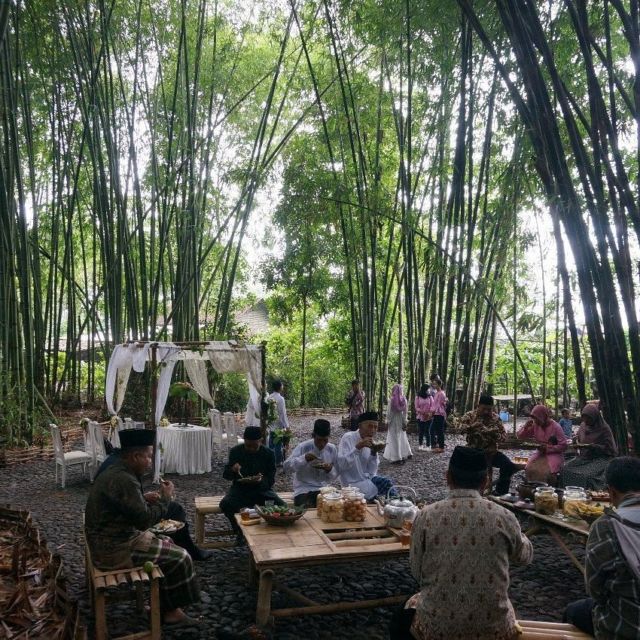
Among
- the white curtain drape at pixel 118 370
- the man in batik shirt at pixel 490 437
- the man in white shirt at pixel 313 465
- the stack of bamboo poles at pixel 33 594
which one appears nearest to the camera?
the stack of bamboo poles at pixel 33 594

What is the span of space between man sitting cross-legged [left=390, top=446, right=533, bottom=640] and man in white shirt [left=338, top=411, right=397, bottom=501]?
1.96m

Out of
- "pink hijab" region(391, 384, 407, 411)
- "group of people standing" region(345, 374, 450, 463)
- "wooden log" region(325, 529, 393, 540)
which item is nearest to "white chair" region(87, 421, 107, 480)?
"group of people standing" region(345, 374, 450, 463)

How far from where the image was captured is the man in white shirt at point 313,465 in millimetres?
3850

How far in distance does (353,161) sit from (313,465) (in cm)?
529

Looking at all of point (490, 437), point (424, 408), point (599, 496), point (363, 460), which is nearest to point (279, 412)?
point (424, 408)

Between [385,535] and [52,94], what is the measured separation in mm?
6776

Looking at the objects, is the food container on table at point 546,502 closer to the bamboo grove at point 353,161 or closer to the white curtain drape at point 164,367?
the bamboo grove at point 353,161

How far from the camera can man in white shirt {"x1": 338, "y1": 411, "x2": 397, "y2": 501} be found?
12.7 ft

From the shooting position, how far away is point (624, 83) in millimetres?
4570

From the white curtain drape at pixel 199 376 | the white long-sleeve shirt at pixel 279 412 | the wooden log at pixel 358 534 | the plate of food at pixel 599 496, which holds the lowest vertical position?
the wooden log at pixel 358 534

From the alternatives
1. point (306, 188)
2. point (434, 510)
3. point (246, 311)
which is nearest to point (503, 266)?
point (306, 188)

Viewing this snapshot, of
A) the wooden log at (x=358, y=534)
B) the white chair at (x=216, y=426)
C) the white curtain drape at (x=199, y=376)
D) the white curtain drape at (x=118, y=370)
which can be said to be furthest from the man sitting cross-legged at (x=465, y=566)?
the white chair at (x=216, y=426)

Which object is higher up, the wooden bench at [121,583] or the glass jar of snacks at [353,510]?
the glass jar of snacks at [353,510]

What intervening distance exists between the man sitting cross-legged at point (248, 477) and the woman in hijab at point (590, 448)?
7.34 ft
